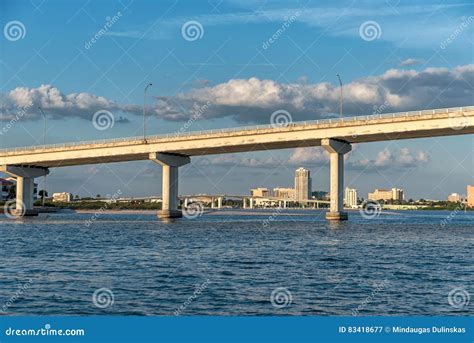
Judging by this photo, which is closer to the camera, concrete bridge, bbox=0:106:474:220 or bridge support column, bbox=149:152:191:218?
concrete bridge, bbox=0:106:474:220

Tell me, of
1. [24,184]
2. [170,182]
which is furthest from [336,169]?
Answer: [24,184]

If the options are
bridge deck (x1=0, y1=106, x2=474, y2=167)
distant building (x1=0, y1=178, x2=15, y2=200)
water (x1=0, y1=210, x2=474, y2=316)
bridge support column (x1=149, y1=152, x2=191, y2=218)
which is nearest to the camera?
water (x1=0, y1=210, x2=474, y2=316)

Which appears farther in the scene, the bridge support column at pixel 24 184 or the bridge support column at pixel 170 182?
the bridge support column at pixel 24 184

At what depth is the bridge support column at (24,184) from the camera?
119812mm

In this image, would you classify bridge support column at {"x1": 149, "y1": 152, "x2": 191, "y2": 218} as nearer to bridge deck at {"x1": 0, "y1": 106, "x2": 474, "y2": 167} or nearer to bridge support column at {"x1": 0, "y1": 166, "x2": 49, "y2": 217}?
bridge deck at {"x1": 0, "y1": 106, "x2": 474, "y2": 167}

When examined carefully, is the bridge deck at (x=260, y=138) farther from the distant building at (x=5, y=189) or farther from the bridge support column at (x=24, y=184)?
the distant building at (x=5, y=189)

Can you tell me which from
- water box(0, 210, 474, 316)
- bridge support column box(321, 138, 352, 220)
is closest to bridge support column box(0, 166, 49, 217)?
bridge support column box(321, 138, 352, 220)

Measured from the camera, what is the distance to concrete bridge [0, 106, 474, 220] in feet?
268

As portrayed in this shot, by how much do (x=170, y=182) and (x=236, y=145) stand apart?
687 inches

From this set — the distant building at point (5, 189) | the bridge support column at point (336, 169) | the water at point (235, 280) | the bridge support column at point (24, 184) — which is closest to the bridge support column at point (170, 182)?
the bridge support column at point (336, 169)

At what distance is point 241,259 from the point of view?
34.8 metres

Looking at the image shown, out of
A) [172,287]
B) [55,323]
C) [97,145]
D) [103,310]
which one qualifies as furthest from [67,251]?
[97,145]

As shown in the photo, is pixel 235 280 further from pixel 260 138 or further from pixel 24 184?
pixel 24 184

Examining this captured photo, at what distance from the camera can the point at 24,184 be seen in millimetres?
122438
